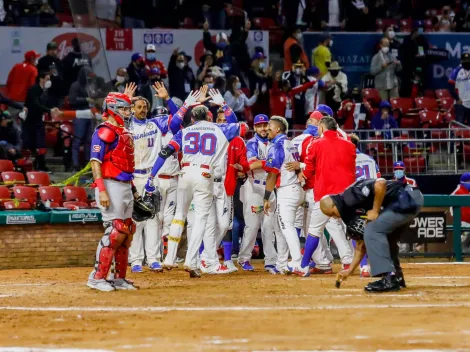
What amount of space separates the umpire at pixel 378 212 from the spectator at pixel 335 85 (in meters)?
11.3

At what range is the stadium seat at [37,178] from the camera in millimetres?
17719

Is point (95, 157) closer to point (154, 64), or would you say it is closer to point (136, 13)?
point (154, 64)

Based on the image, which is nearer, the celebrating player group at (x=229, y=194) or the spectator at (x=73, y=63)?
the celebrating player group at (x=229, y=194)

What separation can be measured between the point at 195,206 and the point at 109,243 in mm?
2340

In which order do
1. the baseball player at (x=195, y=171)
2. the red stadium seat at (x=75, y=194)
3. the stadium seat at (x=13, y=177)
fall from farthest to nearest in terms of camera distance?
1. the stadium seat at (x=13, y=177)
2. the red stadium seat at (x=75, y=194)
3. the baseball player at (x=195, y=171)

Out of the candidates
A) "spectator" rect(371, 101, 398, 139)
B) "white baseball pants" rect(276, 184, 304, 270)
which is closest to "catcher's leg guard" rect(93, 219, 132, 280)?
"white baseball pants" rect(276, 184, 304, 270)

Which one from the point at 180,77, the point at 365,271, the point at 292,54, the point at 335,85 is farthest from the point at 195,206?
the point at 292,54

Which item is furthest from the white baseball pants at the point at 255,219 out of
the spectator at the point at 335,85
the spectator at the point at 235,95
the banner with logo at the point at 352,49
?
the banner with logo at the point at 352,49

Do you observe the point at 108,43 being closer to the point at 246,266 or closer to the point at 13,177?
the point at 13,177

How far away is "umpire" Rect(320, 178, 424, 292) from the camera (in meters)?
11.3

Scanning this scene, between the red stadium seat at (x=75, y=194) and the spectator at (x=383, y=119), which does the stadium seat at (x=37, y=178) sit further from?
the spectator at (x=383, y=119)

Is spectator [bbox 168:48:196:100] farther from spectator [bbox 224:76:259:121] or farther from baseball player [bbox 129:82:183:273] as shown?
baseball player [bbox 129:82:183:273]

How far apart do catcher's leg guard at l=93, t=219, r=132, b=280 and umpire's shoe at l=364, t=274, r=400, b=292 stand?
2.60 meters

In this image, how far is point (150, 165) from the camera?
14.8m
